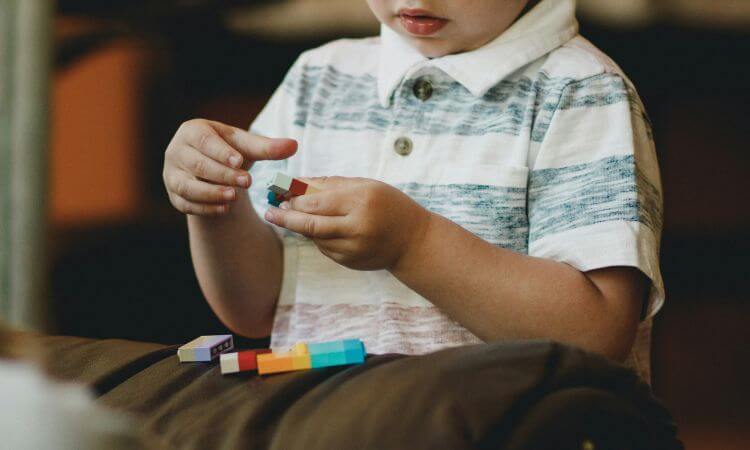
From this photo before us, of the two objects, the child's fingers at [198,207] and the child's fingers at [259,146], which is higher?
the child's fingers at [259,146]

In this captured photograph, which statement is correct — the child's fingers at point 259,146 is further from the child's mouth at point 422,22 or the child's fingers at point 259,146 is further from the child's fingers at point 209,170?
the child's mouth at point 422,22

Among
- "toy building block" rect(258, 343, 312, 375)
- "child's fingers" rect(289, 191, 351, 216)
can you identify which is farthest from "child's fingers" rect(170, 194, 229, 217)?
"toy building block" rect(258, 343, 312, 375)

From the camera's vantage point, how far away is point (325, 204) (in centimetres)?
60

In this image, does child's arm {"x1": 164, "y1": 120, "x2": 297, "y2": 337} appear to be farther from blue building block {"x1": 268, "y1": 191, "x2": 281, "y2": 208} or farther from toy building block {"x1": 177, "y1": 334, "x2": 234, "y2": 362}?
toy building block {"x1": 177, "y1": 334, "x2": 234, "y2": 362}

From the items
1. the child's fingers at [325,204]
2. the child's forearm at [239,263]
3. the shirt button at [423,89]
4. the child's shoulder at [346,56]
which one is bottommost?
the child's forearm at [239,263]

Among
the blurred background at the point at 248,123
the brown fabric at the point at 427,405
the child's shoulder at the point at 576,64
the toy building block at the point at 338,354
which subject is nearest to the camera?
the brown fabric at the point at 427,405

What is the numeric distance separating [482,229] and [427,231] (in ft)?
0.33

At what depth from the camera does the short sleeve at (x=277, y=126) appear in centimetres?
83

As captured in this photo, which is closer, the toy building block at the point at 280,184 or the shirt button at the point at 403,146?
the toy building block at the point at 280,184

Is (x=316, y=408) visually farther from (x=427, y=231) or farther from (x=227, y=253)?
(x=227, y=253)

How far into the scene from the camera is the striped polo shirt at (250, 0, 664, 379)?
25.8 inches

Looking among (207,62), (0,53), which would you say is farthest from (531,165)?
(207,62)

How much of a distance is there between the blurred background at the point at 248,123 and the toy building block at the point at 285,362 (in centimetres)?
65

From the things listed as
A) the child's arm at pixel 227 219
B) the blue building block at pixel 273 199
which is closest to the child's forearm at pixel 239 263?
the child's arm at pixel 227 219
